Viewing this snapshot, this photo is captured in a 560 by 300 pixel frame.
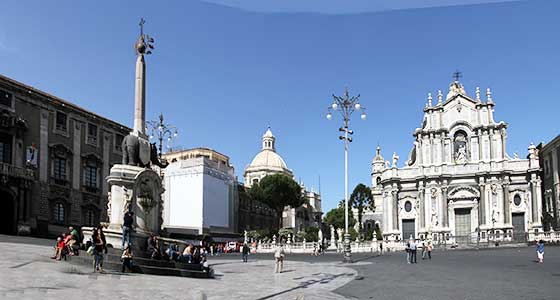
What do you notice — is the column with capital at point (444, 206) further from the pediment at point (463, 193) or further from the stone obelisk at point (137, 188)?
the stone obelisk at point (137, 188)

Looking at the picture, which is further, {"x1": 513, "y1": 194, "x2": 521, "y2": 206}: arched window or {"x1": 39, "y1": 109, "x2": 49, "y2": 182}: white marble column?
{"x1": 513, "y1": 194, "x2": 521, "y2": 206}: arched window

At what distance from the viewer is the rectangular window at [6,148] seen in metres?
38.7

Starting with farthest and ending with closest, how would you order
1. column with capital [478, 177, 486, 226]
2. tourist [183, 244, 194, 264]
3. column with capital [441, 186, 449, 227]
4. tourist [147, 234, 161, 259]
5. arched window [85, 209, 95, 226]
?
1. column with capital [441, 186, 449, 227]
2. column with capital [478, 177, 486, 226]
3. arched window [85, 209, 95, 226]
4. tourist [183, 244, 194, 264]
5. tourist [147, 234, 161, 259]

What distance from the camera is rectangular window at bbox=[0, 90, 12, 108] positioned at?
38875 millimetres

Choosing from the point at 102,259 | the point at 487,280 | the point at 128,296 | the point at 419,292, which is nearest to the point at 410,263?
the point at 487,280

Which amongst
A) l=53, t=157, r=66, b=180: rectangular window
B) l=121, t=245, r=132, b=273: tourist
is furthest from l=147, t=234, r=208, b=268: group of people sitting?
l=53, t=157, r=66, b=180: rectangular window

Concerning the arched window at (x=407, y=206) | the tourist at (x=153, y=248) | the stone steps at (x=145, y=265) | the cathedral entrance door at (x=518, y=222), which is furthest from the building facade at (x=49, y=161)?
the cathedral entrance door at (x=518, y=222)

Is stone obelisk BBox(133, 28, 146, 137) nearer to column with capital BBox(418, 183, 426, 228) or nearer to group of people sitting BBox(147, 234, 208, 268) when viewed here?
group of people sitting BBox(147, 234, 208, 268)

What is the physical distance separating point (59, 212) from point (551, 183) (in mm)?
50390

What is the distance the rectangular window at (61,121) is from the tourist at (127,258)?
2944cm

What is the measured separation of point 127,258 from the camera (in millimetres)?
17625

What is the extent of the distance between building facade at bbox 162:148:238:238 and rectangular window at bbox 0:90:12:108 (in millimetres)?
29566

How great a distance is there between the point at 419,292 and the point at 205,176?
187 feet

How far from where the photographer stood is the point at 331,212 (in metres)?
107
